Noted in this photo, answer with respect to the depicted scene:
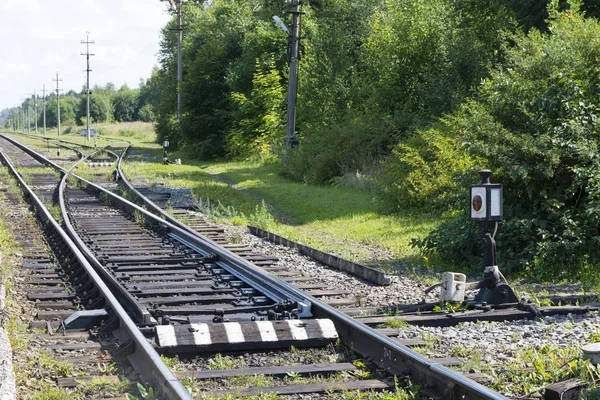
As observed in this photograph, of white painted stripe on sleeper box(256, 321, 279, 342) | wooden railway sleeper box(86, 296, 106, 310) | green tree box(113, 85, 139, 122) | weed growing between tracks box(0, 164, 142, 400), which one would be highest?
green tree box(113, 85, 139, 122)

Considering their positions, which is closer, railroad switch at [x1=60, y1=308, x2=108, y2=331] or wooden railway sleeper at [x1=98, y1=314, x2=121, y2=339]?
wooden railway sleeper at [x1=98, y1=314, x2=121, y2=339]

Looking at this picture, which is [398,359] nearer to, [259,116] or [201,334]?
[201,334]

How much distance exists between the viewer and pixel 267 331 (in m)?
6.41

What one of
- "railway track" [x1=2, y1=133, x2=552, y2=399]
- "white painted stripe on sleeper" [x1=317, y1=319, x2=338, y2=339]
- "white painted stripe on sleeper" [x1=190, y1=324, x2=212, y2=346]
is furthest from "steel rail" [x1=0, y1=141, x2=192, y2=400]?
"white painted stripe on sleeper" [x1=317, y1=319, x2=338, y2=339]

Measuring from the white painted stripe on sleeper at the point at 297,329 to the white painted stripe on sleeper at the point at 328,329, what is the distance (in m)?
0.15

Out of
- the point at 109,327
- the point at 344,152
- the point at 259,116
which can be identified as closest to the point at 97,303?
the point at 109,327

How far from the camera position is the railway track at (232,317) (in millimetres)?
5359

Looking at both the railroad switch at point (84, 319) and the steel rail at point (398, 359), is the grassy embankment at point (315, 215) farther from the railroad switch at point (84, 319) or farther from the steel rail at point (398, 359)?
the railroad switch at point (84, 319)

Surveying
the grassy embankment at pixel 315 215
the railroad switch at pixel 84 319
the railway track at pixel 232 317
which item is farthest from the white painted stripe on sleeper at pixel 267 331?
the grassy embankment at pixel 315 215

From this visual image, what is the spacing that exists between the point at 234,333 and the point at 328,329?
2.52 feet

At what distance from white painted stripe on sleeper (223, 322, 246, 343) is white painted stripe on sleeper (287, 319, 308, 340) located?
42cm

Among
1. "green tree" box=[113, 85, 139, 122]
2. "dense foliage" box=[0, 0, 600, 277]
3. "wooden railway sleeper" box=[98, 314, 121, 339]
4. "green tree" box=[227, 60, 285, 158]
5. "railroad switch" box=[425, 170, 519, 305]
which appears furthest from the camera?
"green tree" box=[113, 85, 139, 122]

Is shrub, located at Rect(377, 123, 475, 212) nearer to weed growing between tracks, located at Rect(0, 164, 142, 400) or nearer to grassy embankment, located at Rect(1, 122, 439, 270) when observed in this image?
grassy embankment, located at Rect(1, 122, 439, 270)

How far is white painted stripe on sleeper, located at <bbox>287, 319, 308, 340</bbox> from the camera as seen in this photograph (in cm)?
638
